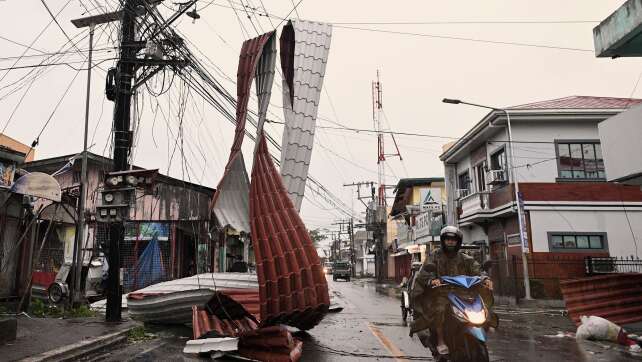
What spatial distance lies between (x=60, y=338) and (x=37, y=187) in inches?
154

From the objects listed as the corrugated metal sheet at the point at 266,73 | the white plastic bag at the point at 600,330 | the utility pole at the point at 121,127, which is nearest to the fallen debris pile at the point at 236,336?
the utility pole at the point at 121,127

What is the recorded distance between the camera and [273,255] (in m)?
7.09

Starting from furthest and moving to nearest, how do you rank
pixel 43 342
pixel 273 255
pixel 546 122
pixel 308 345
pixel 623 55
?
pixel 546 122, pixel 623 55, pixel 308 345, pixel 43 342, pixel 273 255

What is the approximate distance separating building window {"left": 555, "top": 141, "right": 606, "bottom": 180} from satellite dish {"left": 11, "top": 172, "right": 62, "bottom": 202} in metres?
19.6

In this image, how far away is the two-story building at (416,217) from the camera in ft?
102

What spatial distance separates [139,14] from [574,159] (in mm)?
18764

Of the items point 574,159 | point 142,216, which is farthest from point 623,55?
point 142,216

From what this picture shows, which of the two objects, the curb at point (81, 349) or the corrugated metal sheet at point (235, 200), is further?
the corrugated metal sheet at point (235, 200)

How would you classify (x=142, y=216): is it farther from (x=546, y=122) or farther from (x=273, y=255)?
(x=546, y=122)

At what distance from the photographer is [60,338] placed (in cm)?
805

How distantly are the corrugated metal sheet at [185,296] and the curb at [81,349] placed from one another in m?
1.34

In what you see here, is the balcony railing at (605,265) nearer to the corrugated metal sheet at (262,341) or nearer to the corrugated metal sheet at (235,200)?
the corrugated metal sheet at (262,341)

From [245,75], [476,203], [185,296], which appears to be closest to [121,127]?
[185,296]

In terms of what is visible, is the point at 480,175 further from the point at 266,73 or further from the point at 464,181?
the point at 266,73
